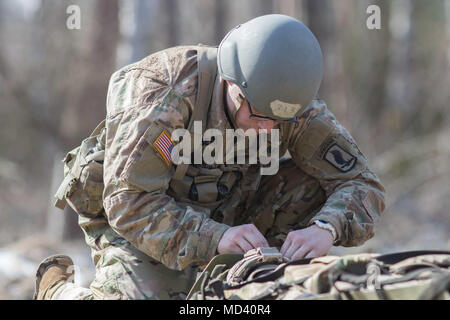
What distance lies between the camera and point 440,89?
13297 mm

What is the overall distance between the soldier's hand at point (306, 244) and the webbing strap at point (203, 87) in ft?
2.11

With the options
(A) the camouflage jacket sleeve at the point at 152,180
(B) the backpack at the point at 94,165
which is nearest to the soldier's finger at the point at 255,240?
(A) the camouflage jacket sleeve at the point at 152,180

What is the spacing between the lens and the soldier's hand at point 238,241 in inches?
116

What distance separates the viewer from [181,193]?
133 inches

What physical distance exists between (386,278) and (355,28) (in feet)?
48.9

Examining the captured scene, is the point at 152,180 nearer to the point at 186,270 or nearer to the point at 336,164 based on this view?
the point at 186,270

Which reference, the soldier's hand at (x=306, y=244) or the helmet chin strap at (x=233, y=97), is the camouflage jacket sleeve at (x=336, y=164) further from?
the helmet chin strap at (x=233, y=97)

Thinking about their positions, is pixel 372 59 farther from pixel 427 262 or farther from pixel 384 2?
pixel 427 262

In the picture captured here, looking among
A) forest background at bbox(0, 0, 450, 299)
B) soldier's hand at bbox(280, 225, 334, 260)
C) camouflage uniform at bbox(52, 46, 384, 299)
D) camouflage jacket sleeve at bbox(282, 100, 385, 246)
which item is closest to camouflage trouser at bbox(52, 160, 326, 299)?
camouflage uniform at bbox(52, 46, 384, 299)

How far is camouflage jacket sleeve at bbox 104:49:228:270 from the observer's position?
9.85 ft

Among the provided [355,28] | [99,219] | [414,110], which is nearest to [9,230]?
[99,219]

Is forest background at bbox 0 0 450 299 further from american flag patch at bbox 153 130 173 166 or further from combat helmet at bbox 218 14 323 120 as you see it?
combat helmet at bbox 218 14 323 120

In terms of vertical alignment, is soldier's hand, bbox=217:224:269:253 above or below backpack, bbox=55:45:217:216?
below

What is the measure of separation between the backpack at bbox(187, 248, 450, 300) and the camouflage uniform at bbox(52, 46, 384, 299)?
0.30 m
